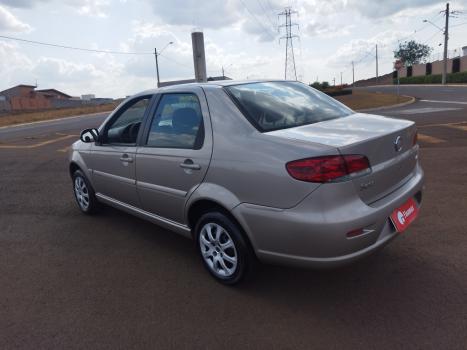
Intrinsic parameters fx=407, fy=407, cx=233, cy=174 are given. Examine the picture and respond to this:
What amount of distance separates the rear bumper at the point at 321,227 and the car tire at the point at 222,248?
0.52ft

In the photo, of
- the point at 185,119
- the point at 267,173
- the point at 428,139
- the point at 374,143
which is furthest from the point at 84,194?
the point at 428,139

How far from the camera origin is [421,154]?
780 cm

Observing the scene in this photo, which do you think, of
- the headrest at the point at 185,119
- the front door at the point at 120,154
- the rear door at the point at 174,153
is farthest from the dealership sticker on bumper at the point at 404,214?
the front door at the point at 120,154

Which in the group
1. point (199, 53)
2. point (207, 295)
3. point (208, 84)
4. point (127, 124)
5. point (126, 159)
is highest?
point (199, 53)

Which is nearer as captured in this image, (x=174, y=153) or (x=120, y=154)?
(x=174, y=153)

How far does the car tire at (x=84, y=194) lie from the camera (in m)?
5.19

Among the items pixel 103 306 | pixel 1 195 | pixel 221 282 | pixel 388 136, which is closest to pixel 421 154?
pixel 388 136

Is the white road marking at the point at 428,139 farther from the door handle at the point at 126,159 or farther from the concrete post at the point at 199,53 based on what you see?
the concrete post at the point at 199,53

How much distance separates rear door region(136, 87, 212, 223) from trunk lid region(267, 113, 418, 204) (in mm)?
703

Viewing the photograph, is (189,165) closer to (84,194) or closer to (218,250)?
(218,250)

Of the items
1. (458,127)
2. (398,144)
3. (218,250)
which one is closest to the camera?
(398,144)

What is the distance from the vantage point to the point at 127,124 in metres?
4.46

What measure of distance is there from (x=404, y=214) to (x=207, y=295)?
5.48 feet

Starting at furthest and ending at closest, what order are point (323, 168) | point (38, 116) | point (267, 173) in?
point (38, 116) → point (267, 173) → point (323, 168)
